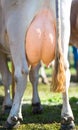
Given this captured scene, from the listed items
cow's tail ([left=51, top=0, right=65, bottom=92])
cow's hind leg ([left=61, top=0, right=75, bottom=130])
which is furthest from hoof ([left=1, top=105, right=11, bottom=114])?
cow's tail ([left=51, top=0, right=65, bottom=92])

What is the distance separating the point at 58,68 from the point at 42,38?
0.44m

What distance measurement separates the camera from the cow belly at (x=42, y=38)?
6309 millimetres

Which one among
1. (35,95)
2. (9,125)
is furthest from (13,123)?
(35,95)

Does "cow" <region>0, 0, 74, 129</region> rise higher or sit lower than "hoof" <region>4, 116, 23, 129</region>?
higher

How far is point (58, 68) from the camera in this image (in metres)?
6.17

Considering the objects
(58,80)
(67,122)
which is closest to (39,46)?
(58,80)

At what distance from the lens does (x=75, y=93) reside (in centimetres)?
1149

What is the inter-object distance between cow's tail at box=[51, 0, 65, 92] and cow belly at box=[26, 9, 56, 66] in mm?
111

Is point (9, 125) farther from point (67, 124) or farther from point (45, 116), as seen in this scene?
point (45, 116)

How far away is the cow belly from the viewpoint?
20.7 feet

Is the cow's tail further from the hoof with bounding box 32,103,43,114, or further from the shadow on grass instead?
the hoof with bounding box 32,103,43,114

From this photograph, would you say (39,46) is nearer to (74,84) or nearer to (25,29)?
(25,29)

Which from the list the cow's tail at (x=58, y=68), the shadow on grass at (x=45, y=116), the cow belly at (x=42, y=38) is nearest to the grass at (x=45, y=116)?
the shadow on grass at (x=45, y=116)

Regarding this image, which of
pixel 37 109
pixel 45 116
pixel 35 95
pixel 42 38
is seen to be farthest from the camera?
pixel 35 95
